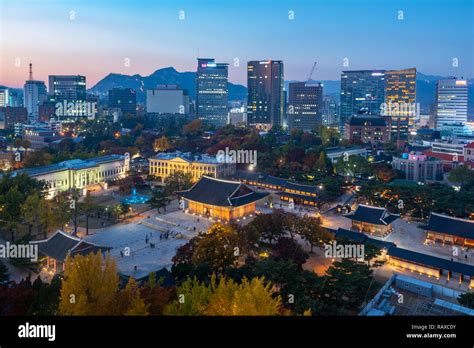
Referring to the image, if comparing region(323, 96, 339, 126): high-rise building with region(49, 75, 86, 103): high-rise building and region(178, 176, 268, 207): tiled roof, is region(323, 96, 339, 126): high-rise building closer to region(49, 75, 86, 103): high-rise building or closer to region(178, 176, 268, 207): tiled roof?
region(49, 75, 86, 103): high-rise building

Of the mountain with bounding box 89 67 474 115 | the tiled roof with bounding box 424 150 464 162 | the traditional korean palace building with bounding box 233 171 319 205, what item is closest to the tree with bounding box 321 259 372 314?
the traditional korean palace building with bounding box 233 171 319 205

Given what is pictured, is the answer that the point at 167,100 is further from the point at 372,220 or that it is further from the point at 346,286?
the point at 346,286

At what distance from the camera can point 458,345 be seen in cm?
456

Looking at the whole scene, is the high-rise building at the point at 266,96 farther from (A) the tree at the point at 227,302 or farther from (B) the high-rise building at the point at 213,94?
(A) the tree at the point at 227,302

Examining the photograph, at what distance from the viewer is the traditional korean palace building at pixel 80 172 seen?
2715 cm

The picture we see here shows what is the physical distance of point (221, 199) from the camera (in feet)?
70.8

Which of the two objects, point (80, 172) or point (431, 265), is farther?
point (80, 172)

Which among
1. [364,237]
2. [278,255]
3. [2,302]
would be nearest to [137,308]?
[2,302]

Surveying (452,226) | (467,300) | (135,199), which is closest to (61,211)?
(135,199)

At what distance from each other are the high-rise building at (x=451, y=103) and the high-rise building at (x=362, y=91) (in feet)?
39.4

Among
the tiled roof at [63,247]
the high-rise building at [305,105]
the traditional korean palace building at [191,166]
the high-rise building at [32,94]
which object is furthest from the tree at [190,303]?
the high-rise building at [32,94]

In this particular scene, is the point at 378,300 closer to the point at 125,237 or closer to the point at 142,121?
the point at 125,237

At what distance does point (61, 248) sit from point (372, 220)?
13280 mm

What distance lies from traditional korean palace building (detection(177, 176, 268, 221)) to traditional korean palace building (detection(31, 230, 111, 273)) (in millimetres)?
7261
